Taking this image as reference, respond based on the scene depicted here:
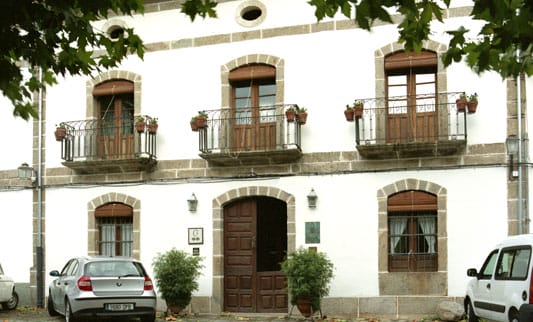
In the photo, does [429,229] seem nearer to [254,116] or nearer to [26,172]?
[254,116]

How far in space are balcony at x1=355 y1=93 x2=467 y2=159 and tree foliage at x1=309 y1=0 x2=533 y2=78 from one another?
25.3 feet

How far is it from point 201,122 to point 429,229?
17.6ft

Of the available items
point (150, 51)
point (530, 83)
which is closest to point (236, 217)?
point (150, 51)

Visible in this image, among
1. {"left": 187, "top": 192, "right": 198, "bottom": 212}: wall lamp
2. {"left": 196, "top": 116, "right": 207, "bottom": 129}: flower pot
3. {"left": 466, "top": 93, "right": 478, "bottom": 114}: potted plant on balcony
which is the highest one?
{"left": 466, "top": 93, "right": 478, "bottom": 114}: potted plant on balcony

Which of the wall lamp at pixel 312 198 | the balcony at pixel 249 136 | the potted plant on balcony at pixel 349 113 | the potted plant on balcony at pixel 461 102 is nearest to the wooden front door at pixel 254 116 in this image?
the balcony at pixel 249 136

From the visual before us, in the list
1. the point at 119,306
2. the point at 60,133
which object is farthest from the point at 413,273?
the point at 60,133

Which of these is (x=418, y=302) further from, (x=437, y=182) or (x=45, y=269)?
(x=45, y=269)

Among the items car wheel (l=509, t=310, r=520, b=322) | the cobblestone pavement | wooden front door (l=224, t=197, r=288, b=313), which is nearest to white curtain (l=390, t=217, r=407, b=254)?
the cobblestone pavement

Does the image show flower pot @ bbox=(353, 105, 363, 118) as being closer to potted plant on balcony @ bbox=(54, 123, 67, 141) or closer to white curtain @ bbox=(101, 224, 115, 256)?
white curtain @ bbox=(101, 224, 115, 256)

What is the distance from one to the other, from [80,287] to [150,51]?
6519mm

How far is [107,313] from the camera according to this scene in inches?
554

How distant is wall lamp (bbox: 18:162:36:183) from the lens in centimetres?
1884

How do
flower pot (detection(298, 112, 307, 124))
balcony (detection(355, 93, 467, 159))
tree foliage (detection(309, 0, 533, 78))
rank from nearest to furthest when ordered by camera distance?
tree foliage (detection(309, 0, 533, 78)), balcony (detection(355, 93, 467, 159)), flower pot (detection(298, 112, 307, 124))

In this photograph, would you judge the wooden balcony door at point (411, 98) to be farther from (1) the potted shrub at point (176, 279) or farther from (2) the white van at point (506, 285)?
(1) the potted shrub at point (176, 279)
